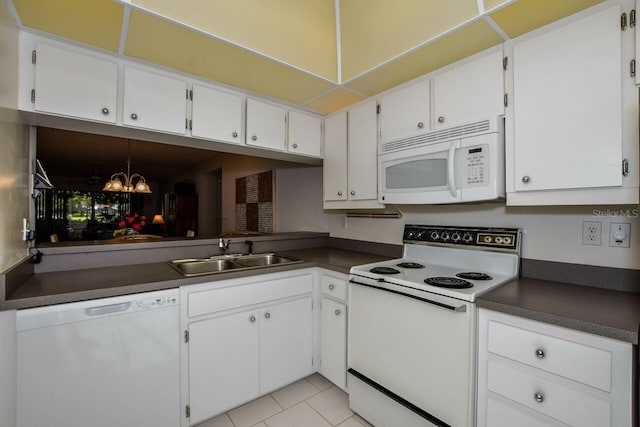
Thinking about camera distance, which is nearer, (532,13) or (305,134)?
(532,13)

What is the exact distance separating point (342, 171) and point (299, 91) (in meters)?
0.70

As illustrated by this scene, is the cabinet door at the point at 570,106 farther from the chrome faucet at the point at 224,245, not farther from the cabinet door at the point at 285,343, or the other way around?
the chrome faucet at the point at 224,245

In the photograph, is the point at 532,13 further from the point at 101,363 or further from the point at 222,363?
the point at 101,363

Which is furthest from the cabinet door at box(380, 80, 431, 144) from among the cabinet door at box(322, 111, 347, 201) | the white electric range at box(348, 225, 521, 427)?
the white electric range at box(348, 225, 521, 427)

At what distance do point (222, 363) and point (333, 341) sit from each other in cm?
74

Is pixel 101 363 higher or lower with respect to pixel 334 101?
lower

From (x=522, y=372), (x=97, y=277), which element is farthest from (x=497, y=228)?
(x=97, y=277)

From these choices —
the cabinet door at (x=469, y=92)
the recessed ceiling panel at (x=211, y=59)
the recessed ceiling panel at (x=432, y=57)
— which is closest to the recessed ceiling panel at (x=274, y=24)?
the recessed ceiling panel at (x=211, y=59)

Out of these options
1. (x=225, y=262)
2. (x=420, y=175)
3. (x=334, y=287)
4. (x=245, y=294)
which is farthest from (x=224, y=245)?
(x=420, y=175)

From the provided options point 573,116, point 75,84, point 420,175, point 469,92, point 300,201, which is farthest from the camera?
point 300,201

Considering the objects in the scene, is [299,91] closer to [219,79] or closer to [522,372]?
[219,79]

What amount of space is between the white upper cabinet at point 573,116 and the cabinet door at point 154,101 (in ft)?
6.27

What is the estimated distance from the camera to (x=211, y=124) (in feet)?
6.29

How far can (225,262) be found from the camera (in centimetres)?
222
